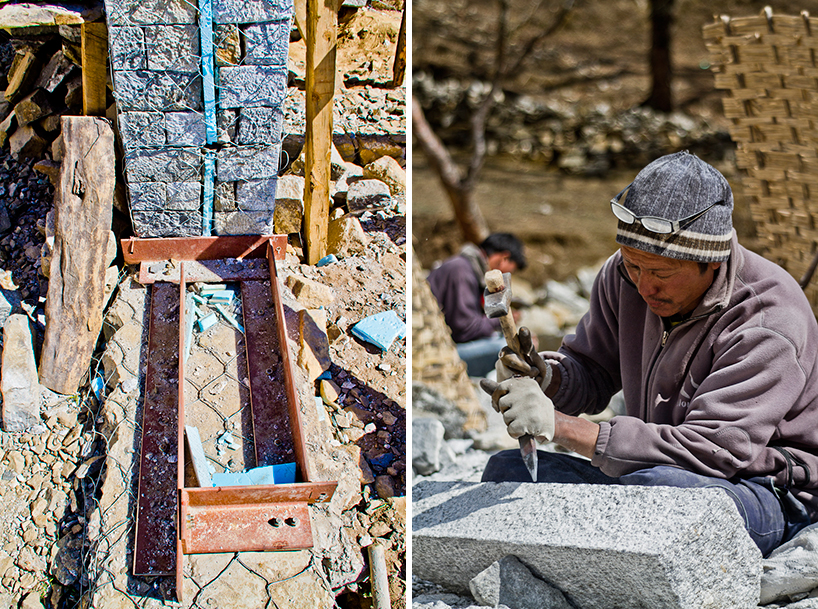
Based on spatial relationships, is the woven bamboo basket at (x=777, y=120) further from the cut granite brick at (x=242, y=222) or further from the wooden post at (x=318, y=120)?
the cut granite brick at (x=242, y=222)

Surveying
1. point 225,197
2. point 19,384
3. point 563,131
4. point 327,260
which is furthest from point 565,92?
point 19,384

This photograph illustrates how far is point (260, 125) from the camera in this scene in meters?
3.95

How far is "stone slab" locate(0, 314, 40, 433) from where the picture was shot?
360 cm

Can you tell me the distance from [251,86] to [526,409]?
7.78 feet

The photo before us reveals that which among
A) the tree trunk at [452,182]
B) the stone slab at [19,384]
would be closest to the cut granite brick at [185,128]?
the stone slab at [19,384]

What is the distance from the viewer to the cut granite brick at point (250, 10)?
138 inches

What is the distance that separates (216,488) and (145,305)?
60.8 inches

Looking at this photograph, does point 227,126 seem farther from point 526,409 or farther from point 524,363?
point 526,409

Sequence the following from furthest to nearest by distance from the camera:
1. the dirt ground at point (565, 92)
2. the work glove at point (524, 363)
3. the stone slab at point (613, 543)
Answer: the dirt ground at point (565, 92) → the work glove at point (524, 363) → the stone slab at point (613, 543)

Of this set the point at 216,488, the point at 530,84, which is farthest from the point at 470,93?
the point at 216,488

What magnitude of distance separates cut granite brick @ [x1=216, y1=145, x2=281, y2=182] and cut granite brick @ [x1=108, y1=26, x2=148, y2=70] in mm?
628

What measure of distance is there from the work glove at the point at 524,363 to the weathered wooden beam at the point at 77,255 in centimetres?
237

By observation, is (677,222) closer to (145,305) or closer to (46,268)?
(145,305)

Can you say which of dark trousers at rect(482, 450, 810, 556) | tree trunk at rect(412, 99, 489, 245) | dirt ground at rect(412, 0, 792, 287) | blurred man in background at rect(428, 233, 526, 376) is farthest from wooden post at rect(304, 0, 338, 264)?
dirt ground at rect(412, 0, 792, 287)
